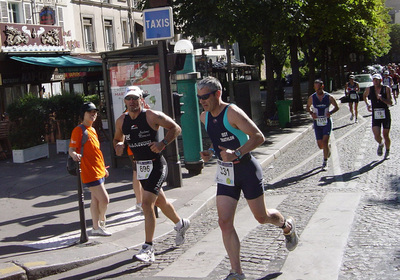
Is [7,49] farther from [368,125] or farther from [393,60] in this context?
[393,60]

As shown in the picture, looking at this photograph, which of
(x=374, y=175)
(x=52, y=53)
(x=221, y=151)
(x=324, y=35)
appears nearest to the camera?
(x=221, y=151)

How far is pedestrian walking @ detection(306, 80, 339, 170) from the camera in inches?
437

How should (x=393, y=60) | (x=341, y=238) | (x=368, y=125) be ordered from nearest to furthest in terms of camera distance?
(x=341, y=238) → (x=368, y=125) → (x=393, y=60)

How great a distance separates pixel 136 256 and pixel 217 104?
75.0 inches

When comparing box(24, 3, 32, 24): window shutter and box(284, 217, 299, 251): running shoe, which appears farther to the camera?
box(24, 3, 32, 24): window shutter

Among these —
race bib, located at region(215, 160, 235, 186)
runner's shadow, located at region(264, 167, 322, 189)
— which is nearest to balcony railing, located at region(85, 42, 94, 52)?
runner's shadow, located at region(264, 167, 322, 189)

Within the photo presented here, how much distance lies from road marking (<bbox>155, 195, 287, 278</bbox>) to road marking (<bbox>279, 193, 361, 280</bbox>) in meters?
0.76

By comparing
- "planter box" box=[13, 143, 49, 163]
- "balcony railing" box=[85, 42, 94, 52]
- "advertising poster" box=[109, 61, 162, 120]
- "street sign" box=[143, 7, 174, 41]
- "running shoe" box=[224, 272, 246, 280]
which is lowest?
"running shoe" box=[224, 272, 246, 280]

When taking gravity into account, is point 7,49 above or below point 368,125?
above

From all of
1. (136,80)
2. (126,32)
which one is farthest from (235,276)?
(126,32)

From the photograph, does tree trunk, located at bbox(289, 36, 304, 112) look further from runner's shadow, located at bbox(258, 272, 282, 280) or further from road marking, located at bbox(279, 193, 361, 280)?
runner's shadow, located at bbox(258, 272, 282, 280)

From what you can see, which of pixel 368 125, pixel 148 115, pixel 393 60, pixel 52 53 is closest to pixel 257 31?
pixel 368 125

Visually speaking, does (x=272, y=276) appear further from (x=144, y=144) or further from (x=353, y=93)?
(x=353, y=93)

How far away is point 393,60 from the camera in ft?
334
